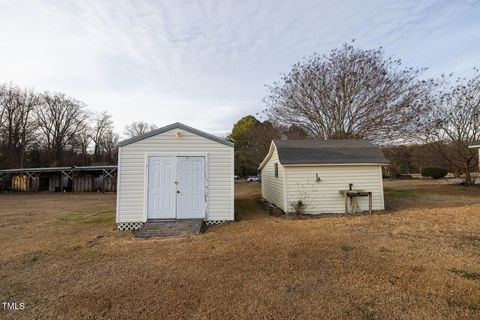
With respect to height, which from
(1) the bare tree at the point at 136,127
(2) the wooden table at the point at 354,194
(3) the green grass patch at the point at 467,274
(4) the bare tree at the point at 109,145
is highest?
(1) the bare tree at the point at 136,127

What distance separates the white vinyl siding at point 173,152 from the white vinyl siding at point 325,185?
2.81 metres

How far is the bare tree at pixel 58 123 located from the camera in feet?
114

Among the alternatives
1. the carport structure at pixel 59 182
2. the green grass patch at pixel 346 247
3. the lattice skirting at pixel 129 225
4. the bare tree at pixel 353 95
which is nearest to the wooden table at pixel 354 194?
the green grass patch at pixel 346 247

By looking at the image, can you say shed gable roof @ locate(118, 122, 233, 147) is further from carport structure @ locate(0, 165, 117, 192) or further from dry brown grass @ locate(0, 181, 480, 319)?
carport structure @ locate(0, 165, 117, 192)

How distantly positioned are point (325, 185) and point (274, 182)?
267 centimetres

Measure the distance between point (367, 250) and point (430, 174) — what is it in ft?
110

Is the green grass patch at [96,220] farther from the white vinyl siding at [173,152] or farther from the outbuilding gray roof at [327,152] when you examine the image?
the outbuilding gray roof at [327,152]

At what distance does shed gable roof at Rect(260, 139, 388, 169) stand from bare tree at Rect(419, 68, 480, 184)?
30.6ft

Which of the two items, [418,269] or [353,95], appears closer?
[418,269]

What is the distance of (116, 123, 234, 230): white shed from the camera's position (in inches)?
328

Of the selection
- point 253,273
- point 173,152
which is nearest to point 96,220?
point 173,152

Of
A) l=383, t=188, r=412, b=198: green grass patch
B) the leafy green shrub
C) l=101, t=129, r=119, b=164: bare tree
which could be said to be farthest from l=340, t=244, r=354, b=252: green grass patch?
l=101, t=129, r=119, b=164: bare tree

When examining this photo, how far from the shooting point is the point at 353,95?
1722cm

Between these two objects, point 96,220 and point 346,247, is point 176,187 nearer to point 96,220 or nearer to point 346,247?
point 96,220
